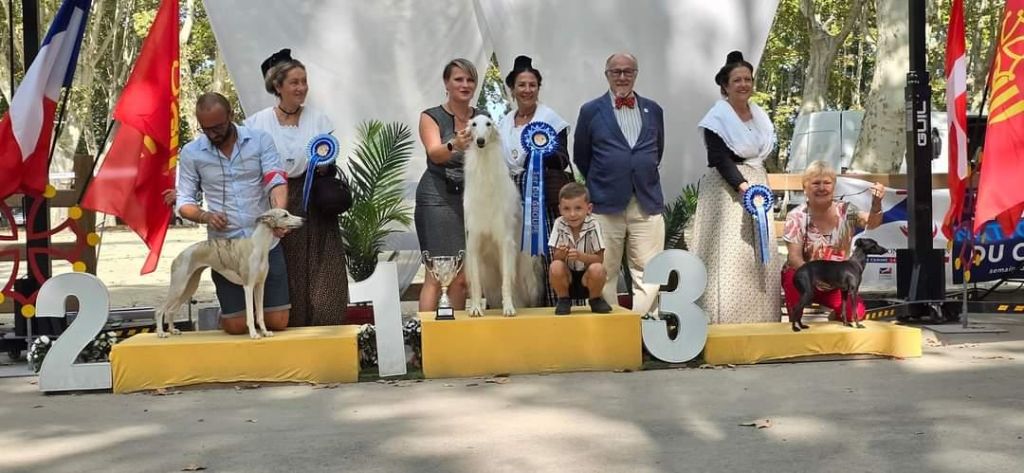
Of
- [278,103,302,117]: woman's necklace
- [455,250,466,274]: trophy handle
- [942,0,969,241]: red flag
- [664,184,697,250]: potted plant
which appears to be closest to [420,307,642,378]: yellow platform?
[455,250,466,274]: trophy handle

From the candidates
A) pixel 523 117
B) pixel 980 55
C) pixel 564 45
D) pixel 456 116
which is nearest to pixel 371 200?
pixel 456 116

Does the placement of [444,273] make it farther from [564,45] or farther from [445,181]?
[564,45]

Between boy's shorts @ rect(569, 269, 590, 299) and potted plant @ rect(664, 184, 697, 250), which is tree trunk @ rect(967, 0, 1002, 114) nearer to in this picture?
potted plant @ rect(664, 184, 697, 250)

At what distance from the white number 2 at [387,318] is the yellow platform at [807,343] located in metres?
1.71

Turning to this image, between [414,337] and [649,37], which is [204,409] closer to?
[414,337]

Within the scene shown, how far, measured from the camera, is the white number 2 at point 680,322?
6.10 m

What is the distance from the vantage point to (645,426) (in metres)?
4.65

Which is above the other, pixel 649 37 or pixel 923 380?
pixel 649 37

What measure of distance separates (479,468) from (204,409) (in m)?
1.83

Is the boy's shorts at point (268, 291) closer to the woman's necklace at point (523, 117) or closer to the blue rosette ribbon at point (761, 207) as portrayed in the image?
the woman's necklace at point (523, 117)

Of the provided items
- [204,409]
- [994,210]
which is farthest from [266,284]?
[994,210]

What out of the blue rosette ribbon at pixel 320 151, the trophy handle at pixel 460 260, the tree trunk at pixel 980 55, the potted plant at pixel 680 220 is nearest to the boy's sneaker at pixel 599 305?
the trophy handle at pixel 460 260

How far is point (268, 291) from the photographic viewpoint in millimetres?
6109

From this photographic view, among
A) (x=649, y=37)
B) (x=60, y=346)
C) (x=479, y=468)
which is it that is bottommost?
(x=479, y=468)
